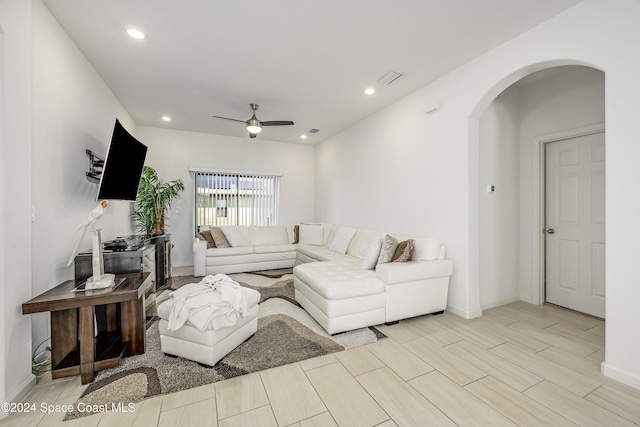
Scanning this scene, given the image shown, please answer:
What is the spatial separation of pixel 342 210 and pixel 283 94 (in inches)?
104

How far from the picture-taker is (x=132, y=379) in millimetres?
1881

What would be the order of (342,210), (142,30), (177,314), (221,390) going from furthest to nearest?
(342,210) < (142,30) < (177,314) < (221,390)

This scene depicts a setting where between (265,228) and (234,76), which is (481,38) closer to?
(234,76)

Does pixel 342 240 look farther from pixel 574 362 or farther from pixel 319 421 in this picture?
pixel 319 421

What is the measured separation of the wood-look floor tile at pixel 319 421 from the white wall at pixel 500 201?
2541 mm

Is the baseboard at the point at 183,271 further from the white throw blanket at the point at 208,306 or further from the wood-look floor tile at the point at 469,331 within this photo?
the wood-look floor tile at the point at 469,331

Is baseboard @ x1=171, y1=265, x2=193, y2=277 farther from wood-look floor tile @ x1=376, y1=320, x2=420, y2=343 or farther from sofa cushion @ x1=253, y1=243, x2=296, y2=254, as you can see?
wood-look floor tile @ x1=376, y1=320, x2=420, y2=343

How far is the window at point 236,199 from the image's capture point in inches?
225

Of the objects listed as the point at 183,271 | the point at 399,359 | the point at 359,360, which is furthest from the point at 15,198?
the point at 183,271

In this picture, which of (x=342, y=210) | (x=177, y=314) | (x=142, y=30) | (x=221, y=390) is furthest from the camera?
(x=342, y=210)

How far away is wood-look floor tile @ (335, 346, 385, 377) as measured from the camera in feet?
6.63

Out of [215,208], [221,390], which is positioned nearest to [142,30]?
[221,390]

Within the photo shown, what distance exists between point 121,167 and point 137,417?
2.39 metres

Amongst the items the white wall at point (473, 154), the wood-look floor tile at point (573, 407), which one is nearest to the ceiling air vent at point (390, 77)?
the white wall at point (473, 154)
